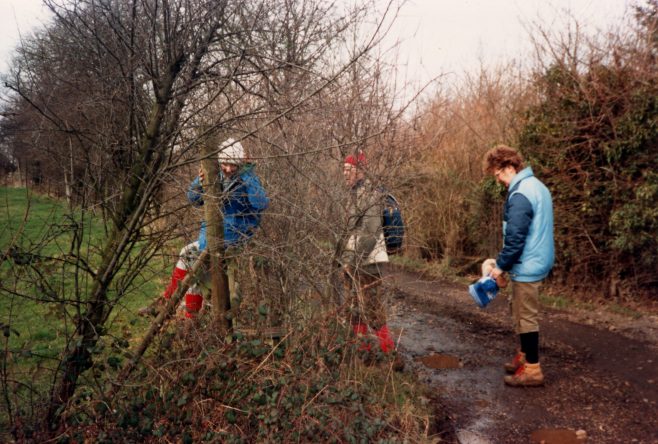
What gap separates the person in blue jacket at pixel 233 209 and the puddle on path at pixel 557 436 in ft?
7.88

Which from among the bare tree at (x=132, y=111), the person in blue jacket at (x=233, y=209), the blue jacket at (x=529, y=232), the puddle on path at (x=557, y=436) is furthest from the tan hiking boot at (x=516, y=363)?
the person in blue jacket at (x=233, y=209)

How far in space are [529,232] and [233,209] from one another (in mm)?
2516

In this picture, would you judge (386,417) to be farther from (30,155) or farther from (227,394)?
(30,155)

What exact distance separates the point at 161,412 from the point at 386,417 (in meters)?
1.34

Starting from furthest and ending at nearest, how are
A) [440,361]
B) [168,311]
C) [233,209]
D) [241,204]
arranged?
[440,361]
[233,209]
[241,204]
[168,311]

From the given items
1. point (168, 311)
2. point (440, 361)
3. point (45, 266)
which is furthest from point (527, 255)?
point (45, 266)

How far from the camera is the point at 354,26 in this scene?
4.51m

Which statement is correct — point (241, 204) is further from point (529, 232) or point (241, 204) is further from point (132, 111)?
point (529, 232)

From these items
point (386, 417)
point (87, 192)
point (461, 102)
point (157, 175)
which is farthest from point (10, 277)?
point (461, 102)

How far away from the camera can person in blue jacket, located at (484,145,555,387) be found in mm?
4680

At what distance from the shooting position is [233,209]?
14.2 feet

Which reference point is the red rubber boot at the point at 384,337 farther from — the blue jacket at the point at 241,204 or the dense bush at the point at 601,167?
the dense bush at the point at 601,167

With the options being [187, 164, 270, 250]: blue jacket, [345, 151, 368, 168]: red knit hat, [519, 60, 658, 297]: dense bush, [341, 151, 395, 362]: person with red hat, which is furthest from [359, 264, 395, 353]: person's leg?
[519, 60, 658, 297]: dense bush

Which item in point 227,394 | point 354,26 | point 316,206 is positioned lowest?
point 227,394
